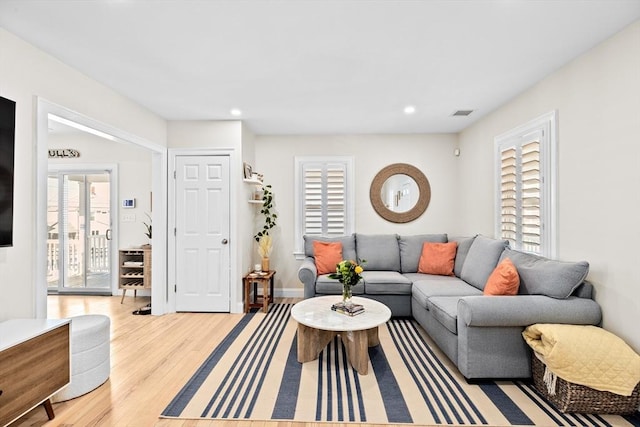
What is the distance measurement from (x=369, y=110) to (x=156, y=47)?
2.30 m

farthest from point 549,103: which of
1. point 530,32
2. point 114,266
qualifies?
point 114,266

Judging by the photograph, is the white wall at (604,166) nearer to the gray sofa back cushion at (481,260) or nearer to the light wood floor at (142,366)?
the gray sofa back cushion at (481,260)

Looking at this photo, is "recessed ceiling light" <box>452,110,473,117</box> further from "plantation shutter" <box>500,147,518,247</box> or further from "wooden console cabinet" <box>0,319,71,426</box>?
"wooden console cabinet" <box>0,319,71,426</box>

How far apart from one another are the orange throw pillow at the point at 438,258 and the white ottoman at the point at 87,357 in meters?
3.57

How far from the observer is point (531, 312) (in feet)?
7.76

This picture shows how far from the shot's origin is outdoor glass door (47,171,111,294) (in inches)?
206

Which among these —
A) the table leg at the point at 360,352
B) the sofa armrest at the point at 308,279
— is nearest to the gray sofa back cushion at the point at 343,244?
the sofa armrest at the point at 308,279

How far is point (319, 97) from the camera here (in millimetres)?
3383

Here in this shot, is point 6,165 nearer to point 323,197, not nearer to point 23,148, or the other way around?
point 23,148

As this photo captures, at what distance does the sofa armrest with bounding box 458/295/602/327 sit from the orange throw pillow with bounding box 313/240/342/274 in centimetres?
211

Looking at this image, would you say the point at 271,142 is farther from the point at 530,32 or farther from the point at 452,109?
the point at 530,32

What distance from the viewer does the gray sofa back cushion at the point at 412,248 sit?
14.7 feet

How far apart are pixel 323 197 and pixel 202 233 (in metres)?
1.84

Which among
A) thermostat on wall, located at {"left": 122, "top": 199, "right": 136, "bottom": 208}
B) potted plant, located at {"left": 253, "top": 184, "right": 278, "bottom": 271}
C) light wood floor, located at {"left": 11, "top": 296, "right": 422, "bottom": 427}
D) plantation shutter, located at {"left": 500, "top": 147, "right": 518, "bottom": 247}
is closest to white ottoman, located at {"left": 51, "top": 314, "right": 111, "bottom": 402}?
light wood floor, located at {"left": 11, "top": 296, "right": 422, "bottom": 427}
